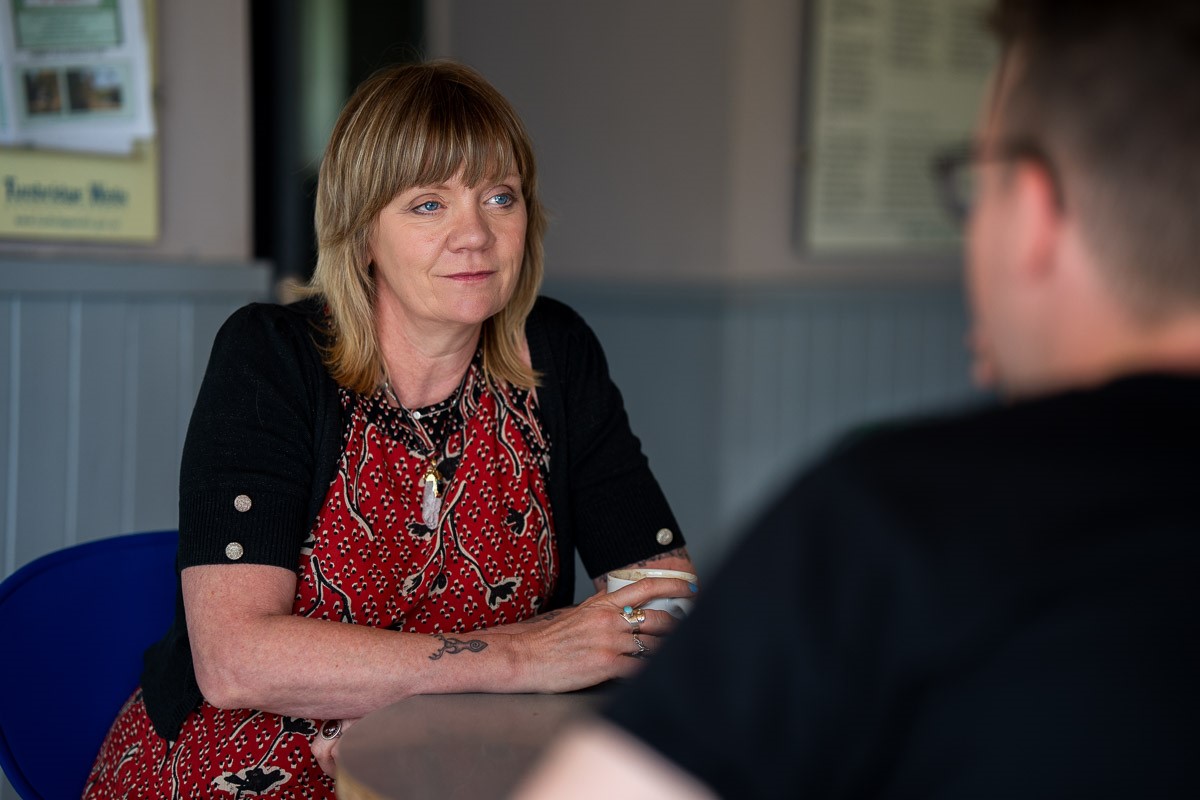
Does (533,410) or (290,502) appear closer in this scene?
(290,502)

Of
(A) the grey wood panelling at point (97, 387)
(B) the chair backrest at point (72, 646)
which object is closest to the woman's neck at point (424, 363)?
(B) the chair backrest at point (72, 646)

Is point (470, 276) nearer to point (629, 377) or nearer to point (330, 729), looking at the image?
point (330, 729)

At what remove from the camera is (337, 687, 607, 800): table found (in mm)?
1148

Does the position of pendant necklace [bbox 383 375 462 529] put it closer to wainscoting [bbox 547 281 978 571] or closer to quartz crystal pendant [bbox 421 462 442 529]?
quartz crystal pendant [bbox 421 462 442 529]

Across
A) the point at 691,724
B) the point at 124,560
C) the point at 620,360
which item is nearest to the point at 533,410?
the point at 124,560

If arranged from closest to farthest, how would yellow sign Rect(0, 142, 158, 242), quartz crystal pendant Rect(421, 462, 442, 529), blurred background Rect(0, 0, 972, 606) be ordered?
quartz crystal pendant Rect(421, 462, 442, 529) < yellow sign Rect(0, 142, 158, 242) < blurred background Rect(0, 0, 972, 606)

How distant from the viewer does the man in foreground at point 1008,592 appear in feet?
2.05

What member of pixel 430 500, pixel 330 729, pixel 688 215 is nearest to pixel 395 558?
pixel 430 500

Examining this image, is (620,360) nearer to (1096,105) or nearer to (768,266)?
(768,266)

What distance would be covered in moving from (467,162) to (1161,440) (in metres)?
1.30

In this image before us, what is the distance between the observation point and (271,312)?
70.7 inches

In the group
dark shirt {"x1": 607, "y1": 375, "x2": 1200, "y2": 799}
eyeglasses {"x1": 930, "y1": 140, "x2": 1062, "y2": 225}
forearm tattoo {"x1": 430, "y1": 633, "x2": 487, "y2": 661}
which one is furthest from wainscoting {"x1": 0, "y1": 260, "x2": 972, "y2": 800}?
dark shirt {"x1": 607, "y1": 375, "x2": 1200, "y2": 799}

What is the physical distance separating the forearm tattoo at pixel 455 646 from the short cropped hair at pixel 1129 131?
3.14 feet

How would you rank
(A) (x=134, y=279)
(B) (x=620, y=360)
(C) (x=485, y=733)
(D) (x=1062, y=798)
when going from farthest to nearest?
(B) (x=620, y=360) → (A) (x=134, y=279) → (C) (x=485, y=733) → (D) (x=1062, y=798)
